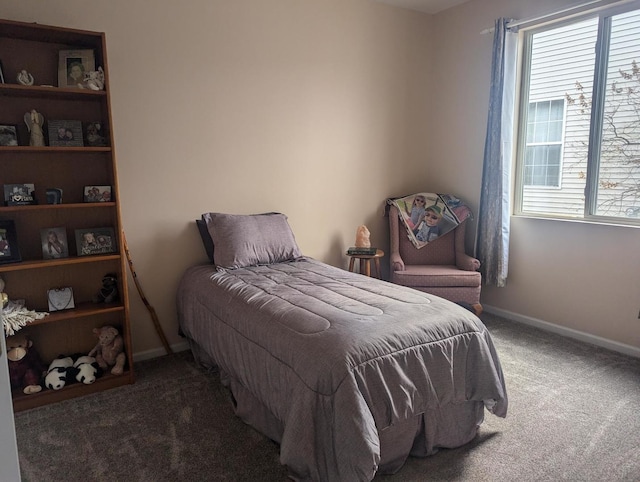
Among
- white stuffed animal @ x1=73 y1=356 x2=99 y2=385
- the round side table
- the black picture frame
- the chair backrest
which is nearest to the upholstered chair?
the chair backrest

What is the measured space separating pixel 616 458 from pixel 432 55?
3591 mm

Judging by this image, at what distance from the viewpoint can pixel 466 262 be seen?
12.0ft

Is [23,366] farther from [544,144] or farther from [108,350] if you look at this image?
[544,144]

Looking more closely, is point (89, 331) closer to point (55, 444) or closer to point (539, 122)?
point (55, 444)

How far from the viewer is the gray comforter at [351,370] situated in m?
1.62

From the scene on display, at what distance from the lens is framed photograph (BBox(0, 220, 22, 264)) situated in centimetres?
240

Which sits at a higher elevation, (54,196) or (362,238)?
(54,196)

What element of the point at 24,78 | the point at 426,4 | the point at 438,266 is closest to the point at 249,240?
the point at 24,78

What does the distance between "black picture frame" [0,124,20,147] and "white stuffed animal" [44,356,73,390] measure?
4.19ft

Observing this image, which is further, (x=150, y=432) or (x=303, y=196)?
(x=303, y=196)

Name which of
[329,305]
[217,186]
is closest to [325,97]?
[217,186]

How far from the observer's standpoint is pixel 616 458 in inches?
76.7

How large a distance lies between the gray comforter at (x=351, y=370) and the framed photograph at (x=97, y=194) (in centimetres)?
88

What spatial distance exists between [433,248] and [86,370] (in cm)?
283
